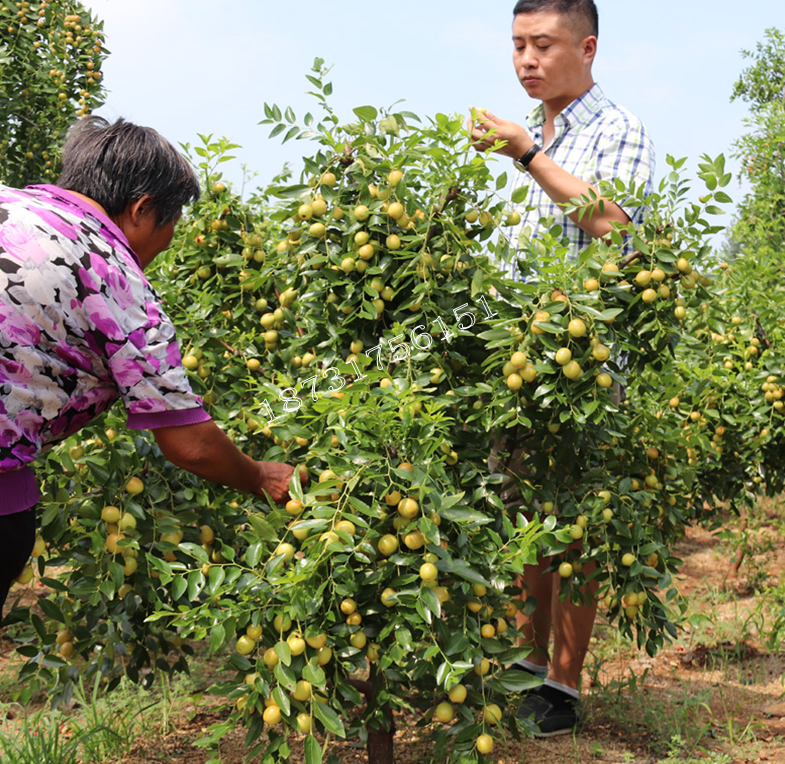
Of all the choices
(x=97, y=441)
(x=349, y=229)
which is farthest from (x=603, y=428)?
(x=97, y=441)

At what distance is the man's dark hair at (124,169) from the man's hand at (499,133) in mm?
834

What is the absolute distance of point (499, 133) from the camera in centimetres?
236

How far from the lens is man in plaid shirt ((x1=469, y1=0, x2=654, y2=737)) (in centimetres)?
238

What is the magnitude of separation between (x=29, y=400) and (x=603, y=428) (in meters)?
1.38

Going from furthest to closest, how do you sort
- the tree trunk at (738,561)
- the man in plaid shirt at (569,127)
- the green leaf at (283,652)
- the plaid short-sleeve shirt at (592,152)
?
the tree trunk at (738,561)
the plaid short-sleeve shirt at (592,152)
the man in plaid shirt at (569,127)
the green leaf at (283,652)

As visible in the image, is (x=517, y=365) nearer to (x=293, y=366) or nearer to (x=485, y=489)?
(x=485, y=489)

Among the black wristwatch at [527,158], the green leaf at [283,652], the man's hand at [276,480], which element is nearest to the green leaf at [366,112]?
the black wristwatch at [527,158]

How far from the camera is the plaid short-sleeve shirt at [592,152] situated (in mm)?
2533

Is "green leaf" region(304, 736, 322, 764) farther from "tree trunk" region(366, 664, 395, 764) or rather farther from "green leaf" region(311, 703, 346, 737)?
"tree trunk" region(366, 664, 395, 764)

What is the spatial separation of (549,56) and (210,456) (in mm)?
1654

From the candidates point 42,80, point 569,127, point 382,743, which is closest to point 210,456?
point 382,743

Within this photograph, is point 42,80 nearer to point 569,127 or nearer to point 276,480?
point 569,127

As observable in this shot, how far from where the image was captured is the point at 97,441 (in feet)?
7.72

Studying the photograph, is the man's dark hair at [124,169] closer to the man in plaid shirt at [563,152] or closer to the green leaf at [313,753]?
the man in plaid shirt at [563,152]
